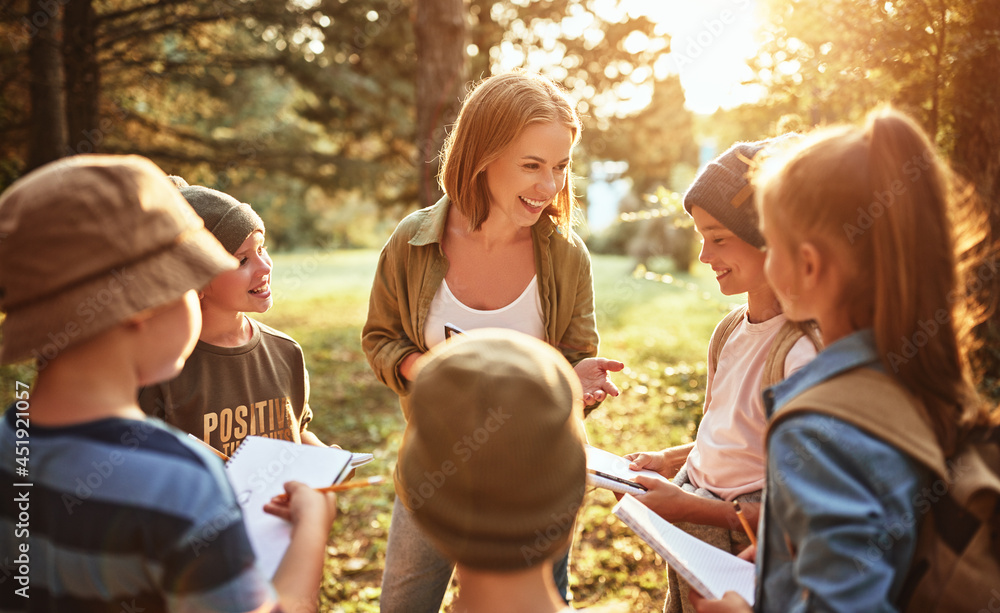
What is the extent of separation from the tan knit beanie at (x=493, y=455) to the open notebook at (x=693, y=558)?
1.17 ft

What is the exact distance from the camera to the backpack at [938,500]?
1201 millimetres

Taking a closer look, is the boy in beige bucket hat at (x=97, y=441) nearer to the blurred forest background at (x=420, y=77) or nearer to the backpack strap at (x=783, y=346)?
the backpack strap at (x=783, y=346)

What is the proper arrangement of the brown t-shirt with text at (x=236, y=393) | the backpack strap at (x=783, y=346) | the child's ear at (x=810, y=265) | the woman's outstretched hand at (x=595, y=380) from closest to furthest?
the child's ear at (x=810, y=265), the backpack strap at (x=783, y=346), the brown t-shirt with text at (x=236, y=393), the woman's outstretched hand at (x=595, y=380)

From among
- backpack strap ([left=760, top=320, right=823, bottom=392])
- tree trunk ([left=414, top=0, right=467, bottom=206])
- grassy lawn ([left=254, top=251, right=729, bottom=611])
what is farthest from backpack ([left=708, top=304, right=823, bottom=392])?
tree trunk ([left=414, top=0, right=467, bottom=206])

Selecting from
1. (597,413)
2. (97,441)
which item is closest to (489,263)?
(97,441)

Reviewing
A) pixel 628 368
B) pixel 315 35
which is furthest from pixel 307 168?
pixel 628 368

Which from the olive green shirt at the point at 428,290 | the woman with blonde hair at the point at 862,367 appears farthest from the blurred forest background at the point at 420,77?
the woman with blonde hair at the point at 862,367

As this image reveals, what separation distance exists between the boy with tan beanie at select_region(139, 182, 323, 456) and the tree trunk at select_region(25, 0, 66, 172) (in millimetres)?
6288

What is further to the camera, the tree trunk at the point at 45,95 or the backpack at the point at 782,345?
the tree trunk at the point at 45,95

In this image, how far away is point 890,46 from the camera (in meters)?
3.38

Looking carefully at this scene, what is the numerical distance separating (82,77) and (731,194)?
383 inches

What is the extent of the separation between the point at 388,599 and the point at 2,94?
1032 cm

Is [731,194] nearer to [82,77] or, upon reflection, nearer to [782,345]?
[782,345]

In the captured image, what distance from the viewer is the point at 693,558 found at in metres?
1.59
